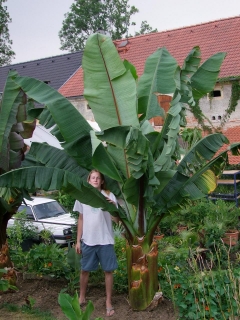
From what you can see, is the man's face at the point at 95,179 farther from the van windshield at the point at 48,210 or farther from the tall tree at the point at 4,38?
the tall tree at the point at 4,38

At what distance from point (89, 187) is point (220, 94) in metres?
17.1

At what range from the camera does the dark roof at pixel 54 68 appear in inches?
1169

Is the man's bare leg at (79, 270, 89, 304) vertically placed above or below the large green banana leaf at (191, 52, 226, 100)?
below

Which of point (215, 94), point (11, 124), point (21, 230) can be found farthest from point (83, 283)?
point (215, 94)

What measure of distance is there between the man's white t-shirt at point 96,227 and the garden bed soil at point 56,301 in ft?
3.02

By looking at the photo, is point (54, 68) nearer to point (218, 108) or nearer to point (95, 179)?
point (218, 108)

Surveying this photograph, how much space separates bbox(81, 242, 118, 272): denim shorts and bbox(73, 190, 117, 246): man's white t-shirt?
8cm

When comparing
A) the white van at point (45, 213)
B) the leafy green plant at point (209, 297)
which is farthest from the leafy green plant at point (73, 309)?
the white van at point (45, 213)

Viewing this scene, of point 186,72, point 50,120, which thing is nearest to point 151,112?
point 186,72

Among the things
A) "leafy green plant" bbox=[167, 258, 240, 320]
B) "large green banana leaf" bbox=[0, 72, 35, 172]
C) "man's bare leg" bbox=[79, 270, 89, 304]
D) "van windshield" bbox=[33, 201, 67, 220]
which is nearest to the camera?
"leafy green plant" bbox=[167, 258, 240, 320]

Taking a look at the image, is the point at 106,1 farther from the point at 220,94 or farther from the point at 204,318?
the point at 204,318

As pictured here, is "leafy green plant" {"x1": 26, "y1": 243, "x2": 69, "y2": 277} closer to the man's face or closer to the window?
the man's face

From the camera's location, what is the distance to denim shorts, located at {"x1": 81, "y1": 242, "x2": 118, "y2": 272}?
627 centimetres

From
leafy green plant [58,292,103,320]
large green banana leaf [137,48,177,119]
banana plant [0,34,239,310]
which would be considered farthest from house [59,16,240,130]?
leafy green plant [58,292,103,320]
